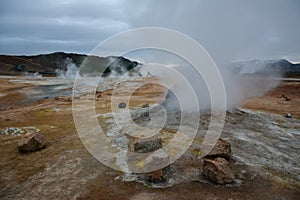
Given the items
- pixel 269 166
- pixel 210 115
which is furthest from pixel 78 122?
pixel 269 166

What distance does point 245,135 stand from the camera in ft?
42.1

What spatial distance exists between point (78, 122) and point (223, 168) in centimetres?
1100

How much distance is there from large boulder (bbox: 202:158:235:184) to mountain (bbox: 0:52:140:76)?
76013 millimetres

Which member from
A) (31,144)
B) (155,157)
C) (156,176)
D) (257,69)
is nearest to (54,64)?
(257,69)

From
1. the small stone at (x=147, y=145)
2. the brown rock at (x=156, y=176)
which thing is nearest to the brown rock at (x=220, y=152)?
the small stone at (x=147, y=145)

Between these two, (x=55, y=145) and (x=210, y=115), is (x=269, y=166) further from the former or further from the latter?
(x=55, y=145)

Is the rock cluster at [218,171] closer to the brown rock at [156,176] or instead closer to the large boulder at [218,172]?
the large boulder at [218,172]

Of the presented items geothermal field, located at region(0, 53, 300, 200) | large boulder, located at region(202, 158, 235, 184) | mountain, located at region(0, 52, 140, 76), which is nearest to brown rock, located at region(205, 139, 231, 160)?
geothermal field, located at region(0, 53, 300, 200)

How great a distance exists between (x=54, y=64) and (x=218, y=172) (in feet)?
349

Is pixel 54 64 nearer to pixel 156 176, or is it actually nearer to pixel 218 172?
pixel 156 176

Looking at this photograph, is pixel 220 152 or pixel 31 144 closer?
pixel 220 152

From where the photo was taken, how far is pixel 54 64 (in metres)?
105

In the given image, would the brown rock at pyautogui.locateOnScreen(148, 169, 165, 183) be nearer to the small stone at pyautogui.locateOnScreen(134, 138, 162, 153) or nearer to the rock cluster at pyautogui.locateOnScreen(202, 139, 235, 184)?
the rock cluster at pyautogui.locateOnScreen(202, 139, 235, 184)

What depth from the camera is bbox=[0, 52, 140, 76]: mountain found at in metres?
85.0
